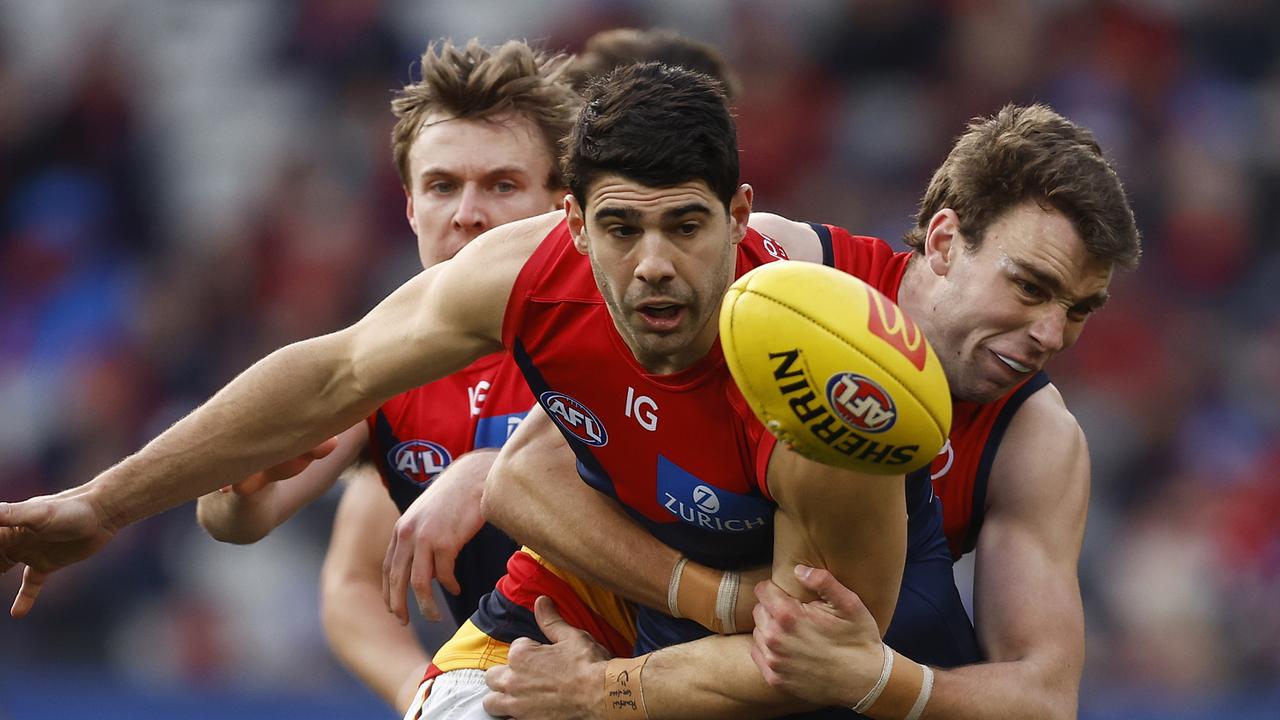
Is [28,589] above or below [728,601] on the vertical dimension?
below

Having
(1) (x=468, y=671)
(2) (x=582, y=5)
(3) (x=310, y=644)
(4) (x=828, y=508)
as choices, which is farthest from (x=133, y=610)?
(4) (x=828, y=508)

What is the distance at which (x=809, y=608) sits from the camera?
347cm

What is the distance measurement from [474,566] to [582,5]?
19.2ft

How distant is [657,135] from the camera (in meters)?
3.44

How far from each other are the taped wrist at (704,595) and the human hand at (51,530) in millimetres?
1272

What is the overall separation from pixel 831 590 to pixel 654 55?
2.79m

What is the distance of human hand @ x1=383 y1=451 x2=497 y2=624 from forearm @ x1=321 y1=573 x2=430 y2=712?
36.7 inches

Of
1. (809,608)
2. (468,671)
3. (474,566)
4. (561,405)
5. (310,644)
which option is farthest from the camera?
(310,644)

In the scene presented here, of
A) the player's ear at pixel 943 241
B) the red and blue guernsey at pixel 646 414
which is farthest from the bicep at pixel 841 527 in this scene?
the player's ear at pixel 943 241

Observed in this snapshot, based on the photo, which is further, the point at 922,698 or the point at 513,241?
the point at 513,241

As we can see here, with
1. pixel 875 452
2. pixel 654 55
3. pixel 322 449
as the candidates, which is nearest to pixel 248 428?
pixel 322 449

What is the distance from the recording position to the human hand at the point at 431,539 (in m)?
4.16

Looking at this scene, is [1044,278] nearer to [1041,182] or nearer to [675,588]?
[1041,182]

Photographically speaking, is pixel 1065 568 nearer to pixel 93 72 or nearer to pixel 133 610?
pixel 133 610
